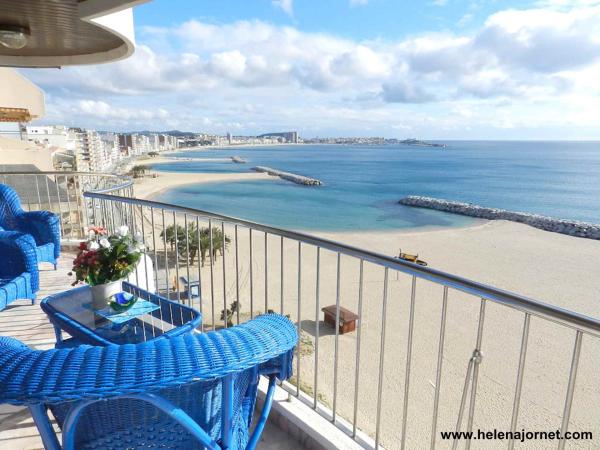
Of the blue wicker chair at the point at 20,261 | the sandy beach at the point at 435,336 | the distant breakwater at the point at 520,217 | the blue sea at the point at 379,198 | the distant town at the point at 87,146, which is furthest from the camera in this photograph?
the distant town at the point at 87,146

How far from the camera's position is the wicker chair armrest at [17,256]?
3303 millimetres

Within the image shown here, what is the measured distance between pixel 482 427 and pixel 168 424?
7.64 m

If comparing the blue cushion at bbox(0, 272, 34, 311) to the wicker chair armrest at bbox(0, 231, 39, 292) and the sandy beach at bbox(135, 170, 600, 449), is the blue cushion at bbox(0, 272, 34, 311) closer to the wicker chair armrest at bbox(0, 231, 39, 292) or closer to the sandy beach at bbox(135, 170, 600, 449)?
the wicker chair armrest at bbox(0, 231, 39, 292)

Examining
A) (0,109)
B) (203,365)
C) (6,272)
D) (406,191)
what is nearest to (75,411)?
(203,365)

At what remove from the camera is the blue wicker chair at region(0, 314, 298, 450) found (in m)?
0.90

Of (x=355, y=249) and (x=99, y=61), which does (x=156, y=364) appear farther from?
(x=99, y=61)

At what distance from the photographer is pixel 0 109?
33.3 ft

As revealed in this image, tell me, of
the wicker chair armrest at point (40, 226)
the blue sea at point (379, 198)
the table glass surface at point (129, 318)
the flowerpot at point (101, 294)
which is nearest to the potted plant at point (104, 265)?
the flowerpot at point (101, 294)

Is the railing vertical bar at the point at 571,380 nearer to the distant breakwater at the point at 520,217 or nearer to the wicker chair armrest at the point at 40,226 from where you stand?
the wicker chair armrest at the point at 40,226

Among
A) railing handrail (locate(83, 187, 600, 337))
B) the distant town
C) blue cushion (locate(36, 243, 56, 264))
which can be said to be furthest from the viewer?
the distant town

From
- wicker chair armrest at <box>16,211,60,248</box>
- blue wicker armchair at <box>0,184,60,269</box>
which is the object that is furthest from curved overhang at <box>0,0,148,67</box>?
wicker chair armrest at <box>16,211,60,248</box>

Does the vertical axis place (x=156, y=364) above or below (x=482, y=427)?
above

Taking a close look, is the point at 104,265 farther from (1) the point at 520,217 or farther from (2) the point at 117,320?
(1) the point at 520,217

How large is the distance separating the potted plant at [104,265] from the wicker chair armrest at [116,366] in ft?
4.87
